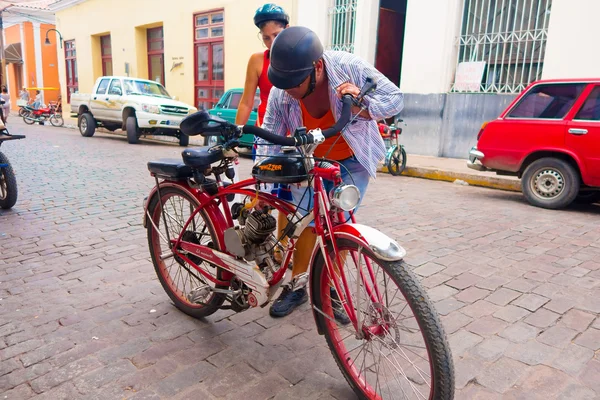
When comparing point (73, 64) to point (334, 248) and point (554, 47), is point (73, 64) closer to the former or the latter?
point (554, 47)

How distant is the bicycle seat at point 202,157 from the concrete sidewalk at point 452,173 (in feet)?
21.9

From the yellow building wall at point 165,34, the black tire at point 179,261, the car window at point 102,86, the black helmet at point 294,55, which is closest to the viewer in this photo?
the black helmet at point 294,55

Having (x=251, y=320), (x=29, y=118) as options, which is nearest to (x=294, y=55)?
(x=251, y=320)

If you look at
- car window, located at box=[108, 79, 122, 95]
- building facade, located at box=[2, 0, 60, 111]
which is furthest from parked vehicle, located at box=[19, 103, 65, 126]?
car window, located at box=[108, 79, 122, 95]

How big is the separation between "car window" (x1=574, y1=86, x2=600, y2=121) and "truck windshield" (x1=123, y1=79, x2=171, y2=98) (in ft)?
38.6

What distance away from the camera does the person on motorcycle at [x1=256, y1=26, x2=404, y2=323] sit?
208 centimetres

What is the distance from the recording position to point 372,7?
1210cm

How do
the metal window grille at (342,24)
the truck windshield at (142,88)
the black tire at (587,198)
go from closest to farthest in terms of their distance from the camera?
the black tire at (587,198), the metal window grille at (342,24), the truck windshield at (142,88)

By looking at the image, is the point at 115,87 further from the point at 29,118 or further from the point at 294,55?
the point at 294,55

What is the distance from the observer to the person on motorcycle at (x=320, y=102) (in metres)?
2.08

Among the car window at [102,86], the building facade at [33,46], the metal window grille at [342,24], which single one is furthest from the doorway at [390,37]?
the building facade at [33,46]

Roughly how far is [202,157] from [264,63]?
1.25 m

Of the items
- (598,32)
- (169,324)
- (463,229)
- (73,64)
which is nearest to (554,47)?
(598,32)

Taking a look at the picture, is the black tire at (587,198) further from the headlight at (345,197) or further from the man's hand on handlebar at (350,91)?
the headlight at (345,197)
